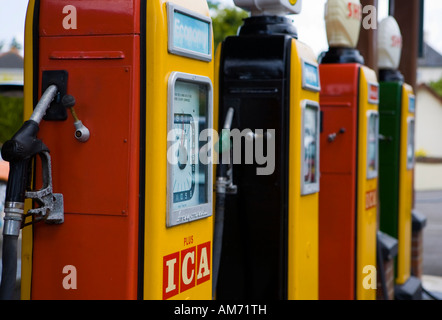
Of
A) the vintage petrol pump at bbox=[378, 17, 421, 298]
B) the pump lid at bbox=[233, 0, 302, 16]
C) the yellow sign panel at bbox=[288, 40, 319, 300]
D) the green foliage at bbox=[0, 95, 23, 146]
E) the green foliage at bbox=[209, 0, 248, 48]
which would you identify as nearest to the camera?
the yellow sign panel at bbox=[288, 40, 319, 300]

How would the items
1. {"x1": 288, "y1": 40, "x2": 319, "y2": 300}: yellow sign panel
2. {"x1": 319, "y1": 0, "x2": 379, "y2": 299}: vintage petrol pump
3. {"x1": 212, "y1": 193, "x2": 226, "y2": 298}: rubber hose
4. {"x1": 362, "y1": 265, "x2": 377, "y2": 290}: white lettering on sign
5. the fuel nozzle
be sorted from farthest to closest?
1. {"x1": 362, "y1": 265, "x2": 377, "y2": 290}: white lettering on sign
2. {"x1": 319, "y1": 0, "x2": 379, "y2": 299}: vintage petrol pump
3. {"x1": 288, "y1": 40, "x2": 319, "y2": 300}: yellow sign panel
4. {"x1": 212, "y1": 193, "x2": 226, "y2": 298}: rubber hose
5. the fuel nozzle

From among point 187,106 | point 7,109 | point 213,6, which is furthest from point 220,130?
point 213,6

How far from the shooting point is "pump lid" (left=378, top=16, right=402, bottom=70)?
7422mm

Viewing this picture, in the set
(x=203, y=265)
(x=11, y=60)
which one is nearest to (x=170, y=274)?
(x=203, y=265)

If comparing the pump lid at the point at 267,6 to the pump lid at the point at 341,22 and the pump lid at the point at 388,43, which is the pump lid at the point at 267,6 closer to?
the pump lid at the point at 341,22

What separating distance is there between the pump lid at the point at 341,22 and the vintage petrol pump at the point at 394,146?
5.13 feet

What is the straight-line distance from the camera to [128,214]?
2.81 metres

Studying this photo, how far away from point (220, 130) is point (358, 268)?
1846mm

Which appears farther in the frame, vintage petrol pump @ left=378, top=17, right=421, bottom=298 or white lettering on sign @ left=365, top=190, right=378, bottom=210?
vintage petrol pump @ left=378, top=17, right=421, bottom=298

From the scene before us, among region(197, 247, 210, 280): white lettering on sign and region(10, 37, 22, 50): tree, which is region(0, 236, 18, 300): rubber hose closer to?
region(197, 247, 210, 280): white lettering on sign

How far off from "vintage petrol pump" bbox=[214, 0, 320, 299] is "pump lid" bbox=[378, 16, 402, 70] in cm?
305

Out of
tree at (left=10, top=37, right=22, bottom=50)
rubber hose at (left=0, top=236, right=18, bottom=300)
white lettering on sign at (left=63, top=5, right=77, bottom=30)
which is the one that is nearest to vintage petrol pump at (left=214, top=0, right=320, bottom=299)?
white lettering on sign at (left=63, top=5, right=77, bottom=30)

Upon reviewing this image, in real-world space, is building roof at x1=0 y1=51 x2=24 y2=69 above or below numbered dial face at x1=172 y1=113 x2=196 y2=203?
above

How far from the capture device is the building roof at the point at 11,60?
8.03 metres
